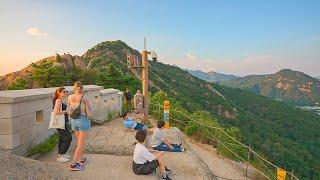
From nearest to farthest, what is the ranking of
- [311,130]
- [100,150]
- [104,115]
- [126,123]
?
[100,150]
[126,123]
[104,115]
[311,130]

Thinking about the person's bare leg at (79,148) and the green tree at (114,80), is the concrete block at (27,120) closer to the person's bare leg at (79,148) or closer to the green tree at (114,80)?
the person's bare leg at (79,148)

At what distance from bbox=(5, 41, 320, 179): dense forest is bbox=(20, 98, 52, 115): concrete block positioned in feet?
26.5

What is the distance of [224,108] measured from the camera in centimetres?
8700

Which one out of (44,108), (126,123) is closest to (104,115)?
(126,123)

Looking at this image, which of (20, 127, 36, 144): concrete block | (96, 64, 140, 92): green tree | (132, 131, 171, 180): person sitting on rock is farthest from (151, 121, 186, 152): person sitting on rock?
(96, 64, 140, 92): green tree

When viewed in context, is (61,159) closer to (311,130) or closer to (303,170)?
(303,170)

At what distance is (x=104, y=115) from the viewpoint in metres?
17.8

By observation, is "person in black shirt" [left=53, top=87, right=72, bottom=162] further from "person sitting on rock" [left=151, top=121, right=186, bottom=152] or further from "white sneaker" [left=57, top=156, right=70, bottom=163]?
"person sitting on rock" [left=151, top=121, right=186, bottom=152]

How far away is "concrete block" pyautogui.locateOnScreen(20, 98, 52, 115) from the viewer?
910 centimetres

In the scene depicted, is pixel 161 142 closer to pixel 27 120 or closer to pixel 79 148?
pixel 79 148

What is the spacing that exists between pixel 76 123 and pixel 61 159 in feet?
3.63

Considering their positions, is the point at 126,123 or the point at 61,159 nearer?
the point at 61,159

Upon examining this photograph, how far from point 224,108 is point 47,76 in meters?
61.5

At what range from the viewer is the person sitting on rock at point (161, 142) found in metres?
11.1
